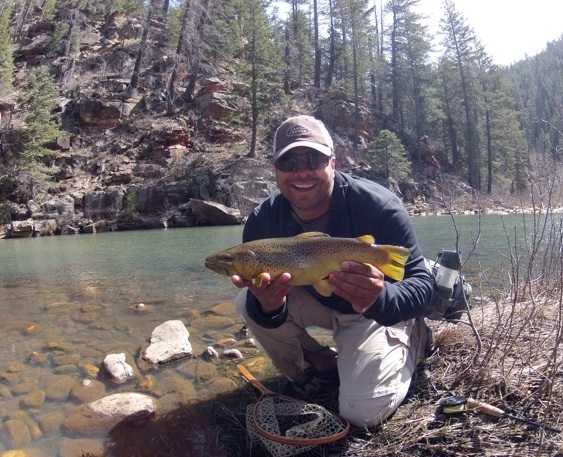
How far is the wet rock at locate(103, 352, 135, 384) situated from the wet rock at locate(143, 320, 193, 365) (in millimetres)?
255

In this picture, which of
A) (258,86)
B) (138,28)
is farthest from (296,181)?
(138,28)

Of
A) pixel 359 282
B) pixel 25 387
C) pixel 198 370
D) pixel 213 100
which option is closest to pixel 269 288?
pixel 359 282

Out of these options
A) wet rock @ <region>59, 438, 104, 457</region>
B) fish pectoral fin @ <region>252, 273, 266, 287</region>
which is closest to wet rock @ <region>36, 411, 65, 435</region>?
wet rock @ <region>59, 438, 104, 457</region>

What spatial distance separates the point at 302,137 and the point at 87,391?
2.93 meters

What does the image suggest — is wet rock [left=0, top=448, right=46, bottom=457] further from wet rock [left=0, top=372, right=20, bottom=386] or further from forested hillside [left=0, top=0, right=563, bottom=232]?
forested hillside [left=0, top=0, right=563, bottom=232]

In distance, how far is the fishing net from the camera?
8.65ft

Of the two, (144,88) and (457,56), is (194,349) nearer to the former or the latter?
(144,88)

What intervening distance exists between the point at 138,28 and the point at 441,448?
164 feet

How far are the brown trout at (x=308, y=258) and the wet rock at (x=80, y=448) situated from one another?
5.03 ft

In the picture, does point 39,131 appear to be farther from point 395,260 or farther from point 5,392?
point 395,260

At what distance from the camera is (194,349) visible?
4.90 m

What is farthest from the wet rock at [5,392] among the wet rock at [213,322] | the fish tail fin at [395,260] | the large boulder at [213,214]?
the large boulder at [213,214]

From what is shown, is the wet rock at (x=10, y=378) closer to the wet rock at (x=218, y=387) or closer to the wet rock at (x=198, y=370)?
the wet rock at (x=198, y=370)

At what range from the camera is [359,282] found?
258 centimetres
